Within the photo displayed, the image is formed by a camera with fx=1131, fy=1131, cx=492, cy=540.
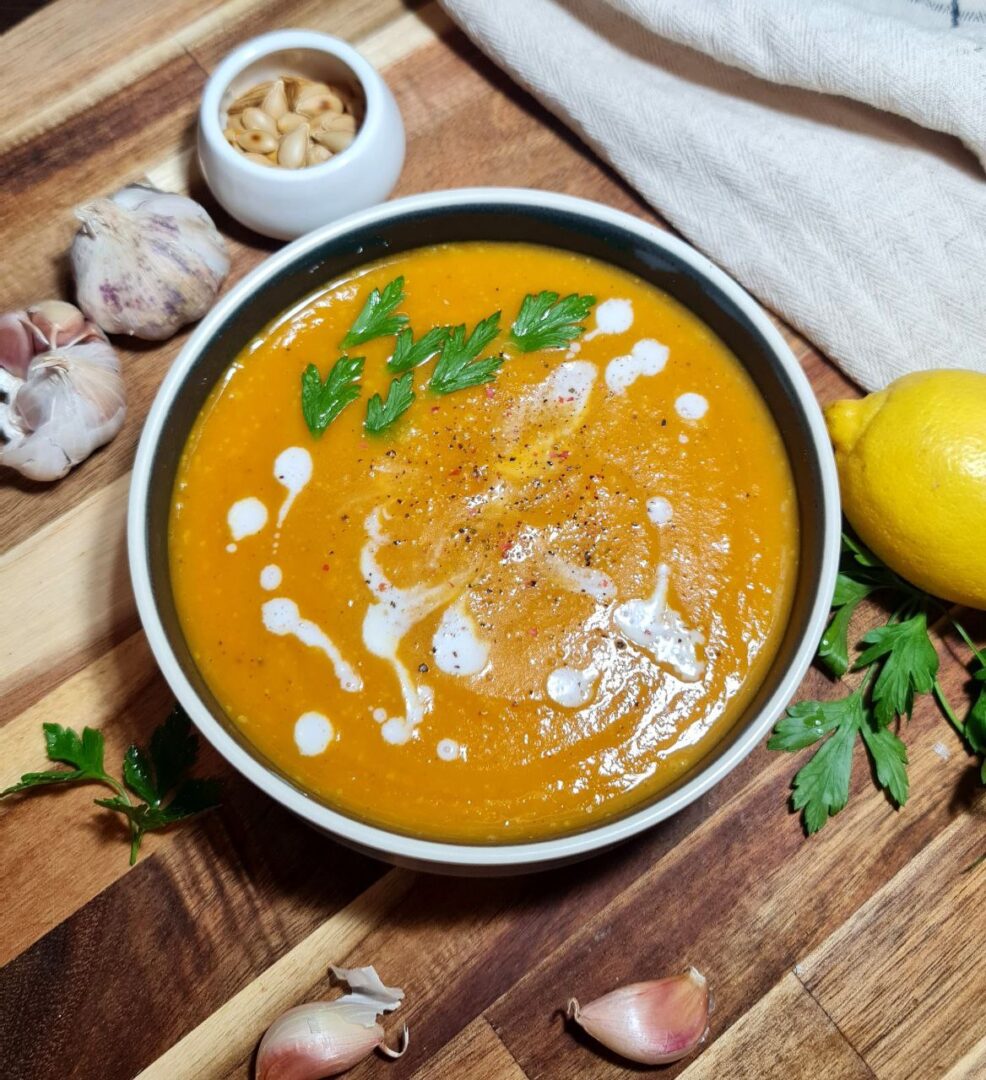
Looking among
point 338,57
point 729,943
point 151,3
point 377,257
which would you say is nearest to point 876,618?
point 729,943

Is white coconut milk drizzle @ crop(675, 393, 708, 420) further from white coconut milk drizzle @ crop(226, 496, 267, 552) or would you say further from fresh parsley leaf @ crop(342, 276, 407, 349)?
white coconut milk drizzle @ crop(226, 496, 267, 552)

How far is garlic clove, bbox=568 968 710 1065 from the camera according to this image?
5.14 feet

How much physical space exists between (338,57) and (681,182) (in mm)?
590

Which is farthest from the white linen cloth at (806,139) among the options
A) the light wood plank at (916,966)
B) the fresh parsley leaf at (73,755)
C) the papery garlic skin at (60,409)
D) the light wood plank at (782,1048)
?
the fresh parsley leaf at (73,755)

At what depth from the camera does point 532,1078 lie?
1.62 meters

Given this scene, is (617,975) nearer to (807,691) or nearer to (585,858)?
(585,858)

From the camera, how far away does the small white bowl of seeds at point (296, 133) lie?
1761 millimetres

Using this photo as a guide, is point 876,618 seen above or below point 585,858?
above

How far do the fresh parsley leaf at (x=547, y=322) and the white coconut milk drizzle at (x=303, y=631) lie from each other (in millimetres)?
492

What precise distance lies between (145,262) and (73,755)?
748 mm

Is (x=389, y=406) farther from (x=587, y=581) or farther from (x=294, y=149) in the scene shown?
(x=294, y=149)

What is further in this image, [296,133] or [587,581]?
[296,133]

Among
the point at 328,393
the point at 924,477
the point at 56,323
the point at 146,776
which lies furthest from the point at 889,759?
the point at 56,323

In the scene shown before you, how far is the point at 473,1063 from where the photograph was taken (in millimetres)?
1623
